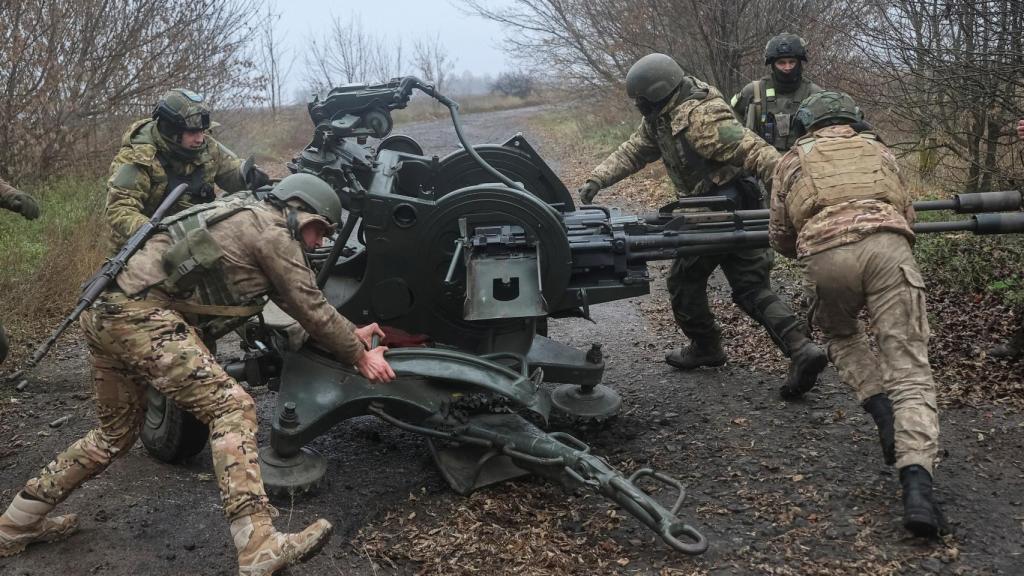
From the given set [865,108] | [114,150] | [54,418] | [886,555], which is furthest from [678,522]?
[114,150]

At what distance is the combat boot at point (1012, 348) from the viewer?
583 cm

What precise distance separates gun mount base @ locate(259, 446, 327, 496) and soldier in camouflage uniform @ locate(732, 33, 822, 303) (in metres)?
4.28

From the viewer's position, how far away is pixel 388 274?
502cm

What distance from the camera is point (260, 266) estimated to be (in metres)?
4.08

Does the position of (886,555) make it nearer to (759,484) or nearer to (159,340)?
(759,484)

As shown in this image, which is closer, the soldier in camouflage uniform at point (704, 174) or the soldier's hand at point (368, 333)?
the soldier's hand at point (368, 333)

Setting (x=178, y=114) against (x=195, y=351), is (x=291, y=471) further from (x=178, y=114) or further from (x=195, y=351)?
(x=178, y=114)

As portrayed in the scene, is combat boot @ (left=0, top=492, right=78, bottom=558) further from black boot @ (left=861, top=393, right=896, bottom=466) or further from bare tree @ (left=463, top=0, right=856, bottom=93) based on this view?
bare tree @ (left=463, top=0, right=856, bottom=93)

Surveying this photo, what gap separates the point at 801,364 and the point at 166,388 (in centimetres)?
368

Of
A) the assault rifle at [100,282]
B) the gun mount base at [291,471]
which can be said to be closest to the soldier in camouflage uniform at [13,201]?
the assault rifle at [100,282]

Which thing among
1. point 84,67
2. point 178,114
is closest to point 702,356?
point 178,114

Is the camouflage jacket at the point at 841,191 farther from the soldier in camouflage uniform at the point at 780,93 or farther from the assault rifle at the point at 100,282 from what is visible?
the assault rifle at the point at 100,282

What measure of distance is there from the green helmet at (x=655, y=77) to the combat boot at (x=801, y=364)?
178 cm

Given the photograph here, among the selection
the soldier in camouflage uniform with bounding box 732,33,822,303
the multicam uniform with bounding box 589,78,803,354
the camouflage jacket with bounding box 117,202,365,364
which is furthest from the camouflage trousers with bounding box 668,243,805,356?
the camouflage jacket with bounding box 117,202,365,364
